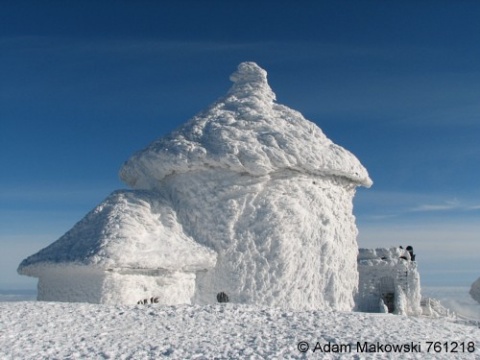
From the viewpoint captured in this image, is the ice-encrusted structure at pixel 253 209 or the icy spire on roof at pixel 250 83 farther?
the icy spire on roof at pixel 250 83

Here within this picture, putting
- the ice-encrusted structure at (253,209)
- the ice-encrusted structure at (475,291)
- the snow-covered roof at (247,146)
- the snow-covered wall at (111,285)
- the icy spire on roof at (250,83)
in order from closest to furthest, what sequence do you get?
the snow-covered wall at (111,285)
the ice-encrusted structure at (253,209)
the snow-covered roof at (247,146)
the icy spire on roof at (250,83)
the ice-encrusted structure at (475,291)

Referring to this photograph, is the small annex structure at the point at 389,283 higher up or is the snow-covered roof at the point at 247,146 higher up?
the snow-covered roof at the point at 247,146

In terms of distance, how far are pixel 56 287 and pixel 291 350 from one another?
8.68m

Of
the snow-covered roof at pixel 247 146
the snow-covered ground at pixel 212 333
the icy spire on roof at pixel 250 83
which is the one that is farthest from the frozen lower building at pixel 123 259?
the icy spire on roof at pixel 250 83

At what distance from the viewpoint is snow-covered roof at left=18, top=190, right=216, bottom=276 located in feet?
56.6

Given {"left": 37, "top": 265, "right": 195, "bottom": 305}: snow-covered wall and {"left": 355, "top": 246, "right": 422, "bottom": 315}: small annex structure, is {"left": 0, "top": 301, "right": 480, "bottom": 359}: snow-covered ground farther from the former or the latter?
{"left": 355, "top": 246, "right": 422, "bottom": 315}: small annex structure

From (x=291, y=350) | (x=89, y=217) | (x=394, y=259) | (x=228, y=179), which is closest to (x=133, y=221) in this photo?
(x=89, y=217)

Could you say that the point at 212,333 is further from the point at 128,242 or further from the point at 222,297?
the point at 222,297

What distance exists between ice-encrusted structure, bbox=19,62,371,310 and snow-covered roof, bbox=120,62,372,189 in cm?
4

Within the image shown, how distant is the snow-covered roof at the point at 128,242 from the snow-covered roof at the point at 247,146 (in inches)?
61.1

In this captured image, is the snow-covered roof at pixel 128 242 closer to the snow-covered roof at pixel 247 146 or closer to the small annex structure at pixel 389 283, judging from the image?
the snow-covered roof at pixel 247 146

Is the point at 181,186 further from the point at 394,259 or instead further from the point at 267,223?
the point at 394,259

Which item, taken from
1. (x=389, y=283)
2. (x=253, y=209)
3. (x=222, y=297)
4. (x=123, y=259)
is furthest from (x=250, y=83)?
(x=389, y=283)

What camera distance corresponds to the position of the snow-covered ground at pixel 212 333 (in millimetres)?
12031
